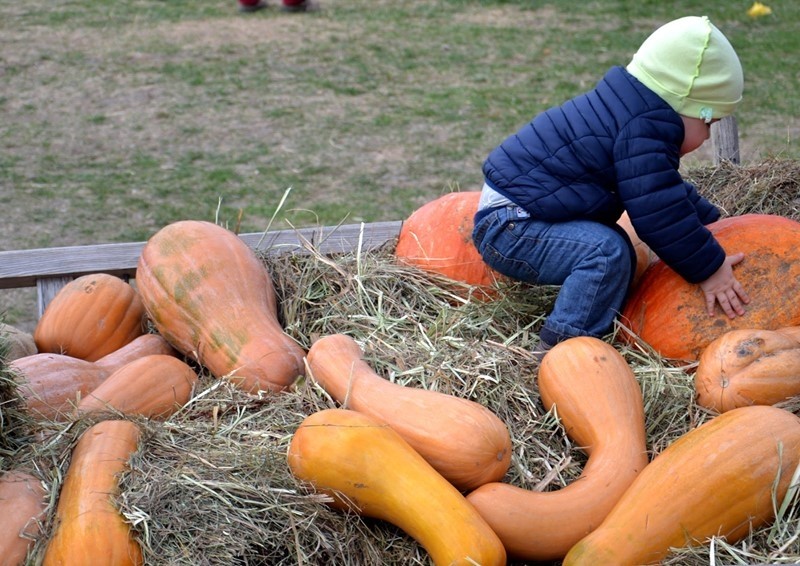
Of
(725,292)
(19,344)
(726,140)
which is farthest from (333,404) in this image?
(726,140)

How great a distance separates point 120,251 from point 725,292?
2.25 metres

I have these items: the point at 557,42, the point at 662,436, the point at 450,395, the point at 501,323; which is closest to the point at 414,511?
the point at 450,395

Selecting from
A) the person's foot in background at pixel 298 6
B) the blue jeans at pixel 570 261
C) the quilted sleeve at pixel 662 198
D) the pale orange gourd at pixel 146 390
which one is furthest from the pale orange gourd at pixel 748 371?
the person's foot in background at pixel 298 6

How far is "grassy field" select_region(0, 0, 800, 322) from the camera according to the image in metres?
6.29

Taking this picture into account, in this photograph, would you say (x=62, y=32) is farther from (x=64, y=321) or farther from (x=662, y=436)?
(x=662, y=436)

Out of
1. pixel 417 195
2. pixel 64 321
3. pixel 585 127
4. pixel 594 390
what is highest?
pixel 585 127

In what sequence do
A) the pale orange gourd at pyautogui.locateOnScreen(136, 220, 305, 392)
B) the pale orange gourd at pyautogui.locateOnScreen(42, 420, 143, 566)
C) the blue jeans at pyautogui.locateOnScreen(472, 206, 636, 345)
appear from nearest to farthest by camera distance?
the pale orange gourd at pyautogui.locateOnScreen(42, 420, 143, 566) → the pale orange gourd at pyautogui.locateOnScreen(136, 220, 305, 392) → the blue jeans at pyautogui.locateOnScreen(472, 206, 636, 345)

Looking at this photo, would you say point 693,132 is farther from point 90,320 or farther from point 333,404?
point 90,320

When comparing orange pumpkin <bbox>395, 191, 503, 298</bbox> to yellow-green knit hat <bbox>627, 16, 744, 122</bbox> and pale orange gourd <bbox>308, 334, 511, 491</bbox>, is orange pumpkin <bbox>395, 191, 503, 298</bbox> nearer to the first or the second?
yellow-green knit hat <bbox>627, 16, 744, 122</bbox>

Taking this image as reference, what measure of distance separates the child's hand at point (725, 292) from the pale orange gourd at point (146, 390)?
167 cm

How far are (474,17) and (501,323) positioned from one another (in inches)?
291

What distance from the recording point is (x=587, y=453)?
2.73 metres

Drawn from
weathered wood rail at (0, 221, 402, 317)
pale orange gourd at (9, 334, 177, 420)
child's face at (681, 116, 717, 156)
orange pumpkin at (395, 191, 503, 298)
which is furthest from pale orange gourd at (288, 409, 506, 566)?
child's face at (681, 116, 717, 156)

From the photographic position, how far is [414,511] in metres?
2.30
